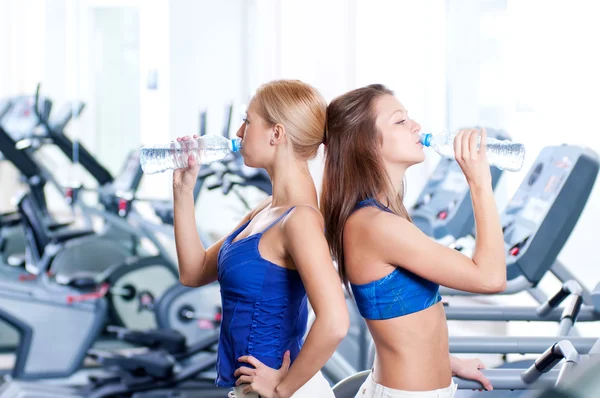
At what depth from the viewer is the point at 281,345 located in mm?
→ 1331

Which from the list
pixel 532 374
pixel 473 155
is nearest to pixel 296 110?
pixel 473 155

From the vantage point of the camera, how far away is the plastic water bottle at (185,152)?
4.78ft

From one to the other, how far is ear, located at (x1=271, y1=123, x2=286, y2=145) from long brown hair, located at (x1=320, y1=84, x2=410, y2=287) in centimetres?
9

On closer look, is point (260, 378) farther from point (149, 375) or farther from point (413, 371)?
point (149, 375)

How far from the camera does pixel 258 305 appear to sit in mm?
1315

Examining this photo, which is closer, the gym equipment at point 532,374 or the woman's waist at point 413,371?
the woman's waist at point 413,371

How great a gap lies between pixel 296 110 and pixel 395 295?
0.36 metres

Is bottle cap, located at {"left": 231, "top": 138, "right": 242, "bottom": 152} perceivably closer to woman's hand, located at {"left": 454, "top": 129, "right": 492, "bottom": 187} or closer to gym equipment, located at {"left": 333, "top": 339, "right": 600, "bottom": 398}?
woman's hand, located at {"left": 454, "top": 129, "right": 492, "bottom": 187}

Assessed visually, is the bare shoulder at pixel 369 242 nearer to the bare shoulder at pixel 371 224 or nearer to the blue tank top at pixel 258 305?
the bare shoulder at pixel 371 224

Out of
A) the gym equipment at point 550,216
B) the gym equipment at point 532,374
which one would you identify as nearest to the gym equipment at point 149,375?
the gym equipment at point 550,216

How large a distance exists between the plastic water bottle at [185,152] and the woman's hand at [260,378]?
1.32 ft

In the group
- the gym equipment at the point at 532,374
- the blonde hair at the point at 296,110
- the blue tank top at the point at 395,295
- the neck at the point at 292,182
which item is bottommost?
the gym equipment at the point at 532,374

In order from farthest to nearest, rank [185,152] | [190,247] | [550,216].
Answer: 1. [550,216]
2. [190,247]
3. [185,152]

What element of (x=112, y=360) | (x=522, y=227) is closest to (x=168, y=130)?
(x=112, y=360)
